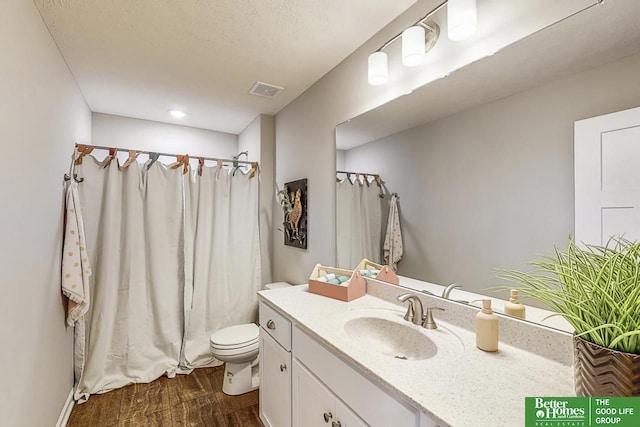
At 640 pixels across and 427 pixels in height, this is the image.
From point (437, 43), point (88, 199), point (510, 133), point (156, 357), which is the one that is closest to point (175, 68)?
point (88, 199)

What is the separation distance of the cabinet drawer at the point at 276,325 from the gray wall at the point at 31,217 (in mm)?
1084

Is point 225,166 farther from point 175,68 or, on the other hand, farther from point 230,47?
point 230,47

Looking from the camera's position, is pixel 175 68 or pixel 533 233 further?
pixel 175 68

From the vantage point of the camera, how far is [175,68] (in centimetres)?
204

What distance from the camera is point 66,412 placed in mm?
1906

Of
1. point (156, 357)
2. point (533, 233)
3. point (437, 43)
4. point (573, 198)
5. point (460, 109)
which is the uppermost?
point (437, 43)

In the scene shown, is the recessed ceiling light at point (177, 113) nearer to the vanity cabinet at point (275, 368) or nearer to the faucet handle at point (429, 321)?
the vanity cabinet at point (275, 368)

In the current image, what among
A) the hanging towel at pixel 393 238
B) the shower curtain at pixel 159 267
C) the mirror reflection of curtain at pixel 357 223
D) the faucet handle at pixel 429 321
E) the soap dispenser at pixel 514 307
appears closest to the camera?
the soap dispenser at pixel 514 307

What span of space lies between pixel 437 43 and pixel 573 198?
0.89 m

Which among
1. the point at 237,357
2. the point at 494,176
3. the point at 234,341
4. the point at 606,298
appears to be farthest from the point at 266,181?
the point at 606,298

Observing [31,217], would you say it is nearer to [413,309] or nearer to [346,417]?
[346,417]

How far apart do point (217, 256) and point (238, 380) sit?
108 centimetres

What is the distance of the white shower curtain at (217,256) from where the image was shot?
260 centimetres

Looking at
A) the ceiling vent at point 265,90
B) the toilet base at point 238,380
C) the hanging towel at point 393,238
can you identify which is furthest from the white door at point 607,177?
the toilet base at point 238,380
